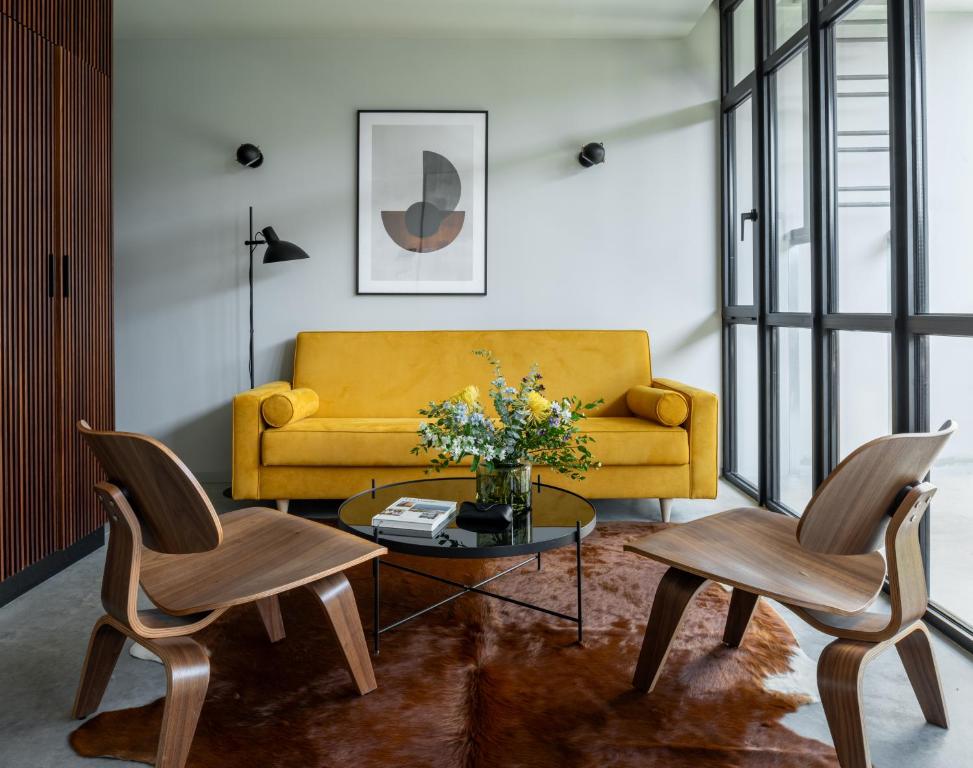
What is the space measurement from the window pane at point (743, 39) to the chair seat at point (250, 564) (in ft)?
11.1

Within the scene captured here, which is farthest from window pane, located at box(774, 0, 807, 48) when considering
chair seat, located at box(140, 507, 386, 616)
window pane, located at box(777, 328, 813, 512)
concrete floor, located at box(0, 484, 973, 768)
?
chair seat, located at box(140, 507, 386, 616)

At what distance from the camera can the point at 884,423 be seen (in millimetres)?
2520

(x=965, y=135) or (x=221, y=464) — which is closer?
(x=965, y=135)

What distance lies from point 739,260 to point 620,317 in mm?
745

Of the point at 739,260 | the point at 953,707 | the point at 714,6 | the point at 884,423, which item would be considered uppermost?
the point at 714,6

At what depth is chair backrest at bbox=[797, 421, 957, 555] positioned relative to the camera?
1419 mm

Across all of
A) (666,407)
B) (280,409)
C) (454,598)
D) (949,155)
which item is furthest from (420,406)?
(949,155)

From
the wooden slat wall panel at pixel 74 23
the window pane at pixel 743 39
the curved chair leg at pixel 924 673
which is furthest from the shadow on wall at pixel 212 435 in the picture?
the curved chair leg at pixel 924 673

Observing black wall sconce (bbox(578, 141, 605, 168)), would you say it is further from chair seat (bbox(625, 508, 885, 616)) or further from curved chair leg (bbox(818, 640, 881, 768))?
curved chair leg (bbox(818, 640, 881, 768))

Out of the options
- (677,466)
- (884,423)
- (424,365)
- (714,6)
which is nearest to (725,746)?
(884,423)

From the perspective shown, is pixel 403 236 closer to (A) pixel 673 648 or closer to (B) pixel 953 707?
(A) pixel 673 648

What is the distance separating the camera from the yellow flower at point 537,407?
2.08m

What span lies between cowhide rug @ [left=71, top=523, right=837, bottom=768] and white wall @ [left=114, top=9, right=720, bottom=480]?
2124 mm

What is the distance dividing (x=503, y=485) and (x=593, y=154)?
8.18 ft
